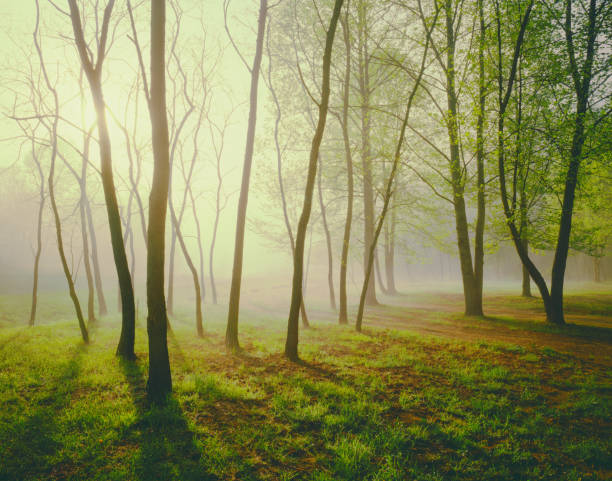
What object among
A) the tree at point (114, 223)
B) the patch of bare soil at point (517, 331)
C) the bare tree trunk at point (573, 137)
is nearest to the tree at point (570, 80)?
the bare tree trunk at point (573, 137)

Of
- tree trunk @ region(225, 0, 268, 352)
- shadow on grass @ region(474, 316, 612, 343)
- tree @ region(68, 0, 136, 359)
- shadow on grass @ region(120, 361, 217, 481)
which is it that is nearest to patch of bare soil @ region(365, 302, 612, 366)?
shadow on grass @ region(474, 316, 612, 343)

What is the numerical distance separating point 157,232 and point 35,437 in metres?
3.00

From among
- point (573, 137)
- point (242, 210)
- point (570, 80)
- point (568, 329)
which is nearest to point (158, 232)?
point (242, 210)

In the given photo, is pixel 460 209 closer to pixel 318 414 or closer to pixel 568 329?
pixel 568 329

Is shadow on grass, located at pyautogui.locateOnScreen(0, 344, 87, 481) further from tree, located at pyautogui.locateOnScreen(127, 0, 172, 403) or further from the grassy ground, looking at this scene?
tree, located at pyautogui.locateOnScreen(127, 0, 172, 403)

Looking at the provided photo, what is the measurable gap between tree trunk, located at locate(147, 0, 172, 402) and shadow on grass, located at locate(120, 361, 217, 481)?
0.42 m

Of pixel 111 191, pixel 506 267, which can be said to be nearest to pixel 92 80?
pixel 111 191

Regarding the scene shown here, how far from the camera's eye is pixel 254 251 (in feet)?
253

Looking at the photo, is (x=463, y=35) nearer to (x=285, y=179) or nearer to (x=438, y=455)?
(x=285, y=179)

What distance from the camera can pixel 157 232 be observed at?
4.68 m

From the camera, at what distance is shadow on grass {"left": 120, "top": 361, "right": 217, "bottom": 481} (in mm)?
2996

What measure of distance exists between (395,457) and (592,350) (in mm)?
6874

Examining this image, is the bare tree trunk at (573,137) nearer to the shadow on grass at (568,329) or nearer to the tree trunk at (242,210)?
the shadow on grass at (568,329)

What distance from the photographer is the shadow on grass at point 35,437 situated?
304 cm
